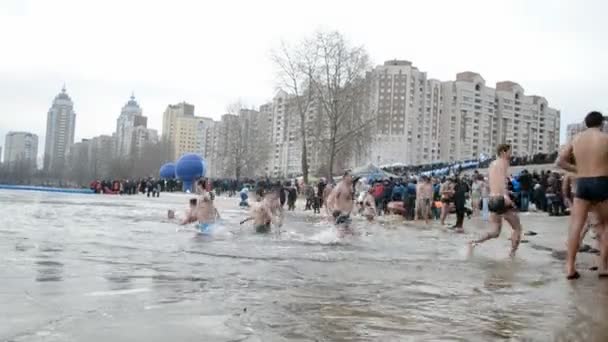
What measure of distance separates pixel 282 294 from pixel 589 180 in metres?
3.63

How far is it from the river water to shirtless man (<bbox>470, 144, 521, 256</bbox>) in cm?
44

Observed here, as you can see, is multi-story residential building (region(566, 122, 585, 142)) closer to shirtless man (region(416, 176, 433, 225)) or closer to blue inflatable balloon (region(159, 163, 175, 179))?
shirtless man (region(416, 176, 433, 225))

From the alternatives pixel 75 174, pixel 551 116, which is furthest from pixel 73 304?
pixel 551 116

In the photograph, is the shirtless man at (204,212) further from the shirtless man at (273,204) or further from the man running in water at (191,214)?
the shirtless man at (273,204)

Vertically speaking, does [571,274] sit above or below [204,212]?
below

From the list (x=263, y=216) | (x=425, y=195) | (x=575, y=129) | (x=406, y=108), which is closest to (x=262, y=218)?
(x=263, y=216)

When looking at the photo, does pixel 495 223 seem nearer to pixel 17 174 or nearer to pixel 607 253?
pixel 607 253

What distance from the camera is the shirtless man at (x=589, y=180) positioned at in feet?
21.6

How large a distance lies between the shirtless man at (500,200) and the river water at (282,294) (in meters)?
0.44

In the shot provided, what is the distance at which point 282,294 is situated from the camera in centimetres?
544

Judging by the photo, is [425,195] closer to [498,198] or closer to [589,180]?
[498,198]

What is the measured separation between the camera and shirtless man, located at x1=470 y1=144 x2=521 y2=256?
910 cm

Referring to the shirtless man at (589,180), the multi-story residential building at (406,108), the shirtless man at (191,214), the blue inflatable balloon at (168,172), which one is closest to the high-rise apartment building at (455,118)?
the multi-story residential building at (406,108)

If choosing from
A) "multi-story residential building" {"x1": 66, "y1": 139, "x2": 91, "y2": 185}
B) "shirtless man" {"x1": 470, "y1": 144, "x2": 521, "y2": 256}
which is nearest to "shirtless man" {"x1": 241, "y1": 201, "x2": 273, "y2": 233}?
"shirtless man" {"x1": 470, "y1": 144, "x2": 521, "y2": 256}
